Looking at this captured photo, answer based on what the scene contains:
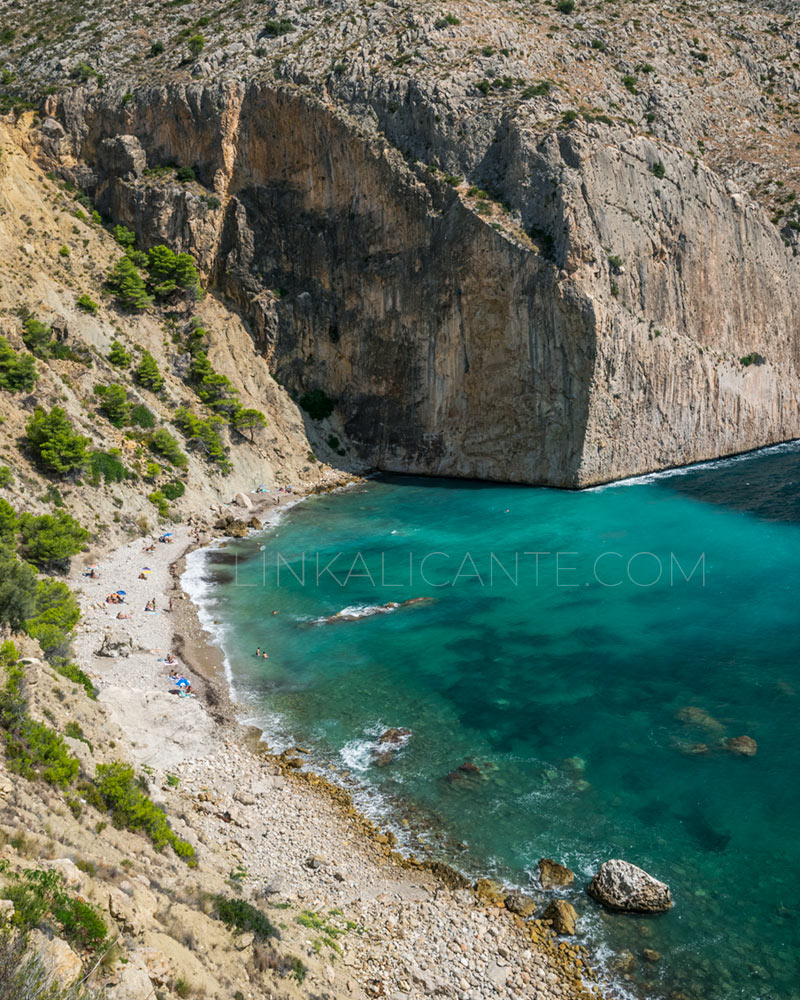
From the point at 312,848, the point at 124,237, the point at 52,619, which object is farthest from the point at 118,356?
the point at 312,848

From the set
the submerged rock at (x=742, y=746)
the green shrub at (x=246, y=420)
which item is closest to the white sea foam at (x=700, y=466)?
the green shrub at (x=246, y=420)

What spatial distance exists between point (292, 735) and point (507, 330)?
126ft

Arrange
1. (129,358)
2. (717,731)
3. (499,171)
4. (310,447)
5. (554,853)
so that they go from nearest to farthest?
1. (554,853)
2. (717,731)
3. (129,358)
4. (499,171)
5. (310,447)

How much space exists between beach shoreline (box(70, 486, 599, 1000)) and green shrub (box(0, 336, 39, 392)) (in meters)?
18.8

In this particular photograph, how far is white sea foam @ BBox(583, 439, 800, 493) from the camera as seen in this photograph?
54562mm

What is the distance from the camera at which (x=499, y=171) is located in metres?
55.8

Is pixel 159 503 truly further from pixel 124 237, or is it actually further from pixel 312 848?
pixel 312 848

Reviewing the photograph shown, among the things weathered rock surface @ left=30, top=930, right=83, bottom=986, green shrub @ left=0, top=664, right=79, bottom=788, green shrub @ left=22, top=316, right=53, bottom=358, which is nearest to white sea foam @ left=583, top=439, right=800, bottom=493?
green shrub @ left=22, top=316, right=53, bottom=358

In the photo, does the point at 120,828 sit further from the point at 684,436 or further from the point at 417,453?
the point at 684,436

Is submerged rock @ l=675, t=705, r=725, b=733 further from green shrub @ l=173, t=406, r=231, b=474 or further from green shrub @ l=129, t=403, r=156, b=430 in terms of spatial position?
green shrub @ l=129, t=403, r=156, b=430


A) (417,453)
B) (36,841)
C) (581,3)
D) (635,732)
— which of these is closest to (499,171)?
(417,453)

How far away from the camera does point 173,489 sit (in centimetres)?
4609

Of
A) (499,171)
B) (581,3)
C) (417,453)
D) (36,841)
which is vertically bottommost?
(36,841)

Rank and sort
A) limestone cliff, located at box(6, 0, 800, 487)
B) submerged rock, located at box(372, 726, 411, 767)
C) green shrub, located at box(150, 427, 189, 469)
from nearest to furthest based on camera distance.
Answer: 1. submerged rock, located at box(372, 726, 411, 767)
2. green shrub, located at box(150, 427, 189, 469)
3. limestone cliff, located at box(6, 0, 800, 487)
